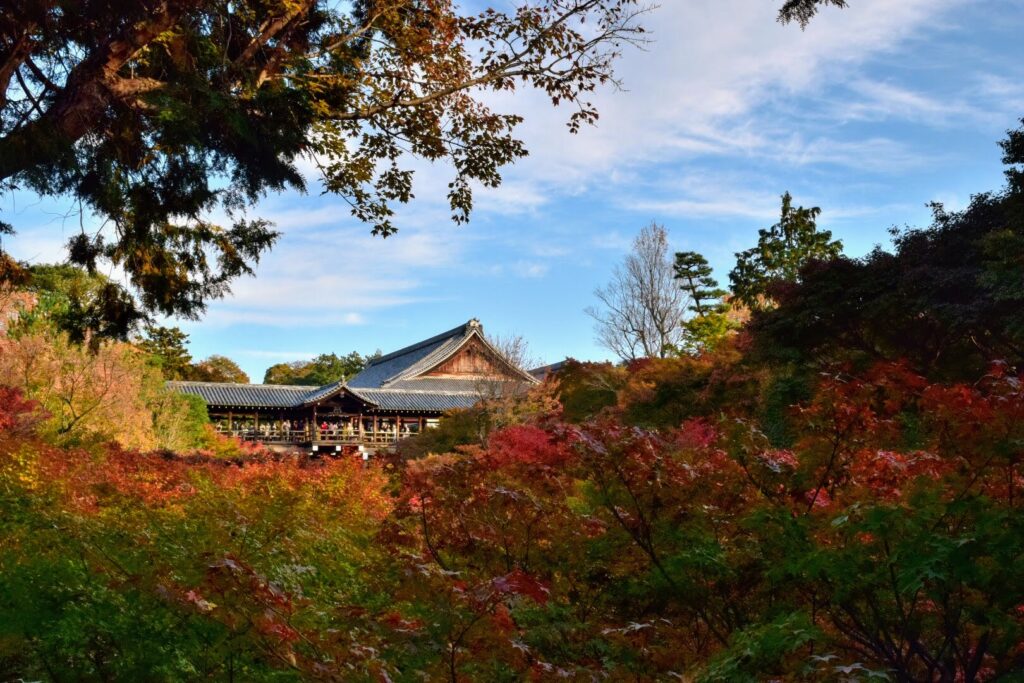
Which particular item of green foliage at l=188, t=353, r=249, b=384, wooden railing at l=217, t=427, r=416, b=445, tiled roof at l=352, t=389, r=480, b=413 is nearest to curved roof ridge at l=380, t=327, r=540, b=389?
tiled roof at l=352, t=389, r=480, b=413

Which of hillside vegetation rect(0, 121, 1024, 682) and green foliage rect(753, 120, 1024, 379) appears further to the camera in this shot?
green foliage rect(753, 120, 1024, 379)

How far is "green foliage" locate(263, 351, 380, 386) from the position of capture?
181 ft

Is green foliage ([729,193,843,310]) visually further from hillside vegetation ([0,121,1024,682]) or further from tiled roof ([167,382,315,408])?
hillside vegetation ([0,121,1024,682])

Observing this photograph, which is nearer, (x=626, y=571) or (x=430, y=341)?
(x=626, y=571)

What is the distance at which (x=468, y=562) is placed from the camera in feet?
16.8

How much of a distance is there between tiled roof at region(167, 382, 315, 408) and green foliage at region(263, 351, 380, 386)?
17.7m

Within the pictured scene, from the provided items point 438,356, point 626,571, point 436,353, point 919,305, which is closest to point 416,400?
point 438,356

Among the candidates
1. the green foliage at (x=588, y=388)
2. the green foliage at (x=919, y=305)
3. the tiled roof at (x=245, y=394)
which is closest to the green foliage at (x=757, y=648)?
the green foliage at (x=919, y=305)

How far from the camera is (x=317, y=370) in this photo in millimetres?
55562

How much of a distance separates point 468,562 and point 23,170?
255 inches

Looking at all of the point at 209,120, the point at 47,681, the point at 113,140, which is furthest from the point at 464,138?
the point at 47,681

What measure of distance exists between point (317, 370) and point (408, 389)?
1626 centimetres

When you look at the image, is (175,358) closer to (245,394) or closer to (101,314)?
(245,394)

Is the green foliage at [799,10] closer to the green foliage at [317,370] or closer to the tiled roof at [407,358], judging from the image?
the tiled roof at [407,358]
